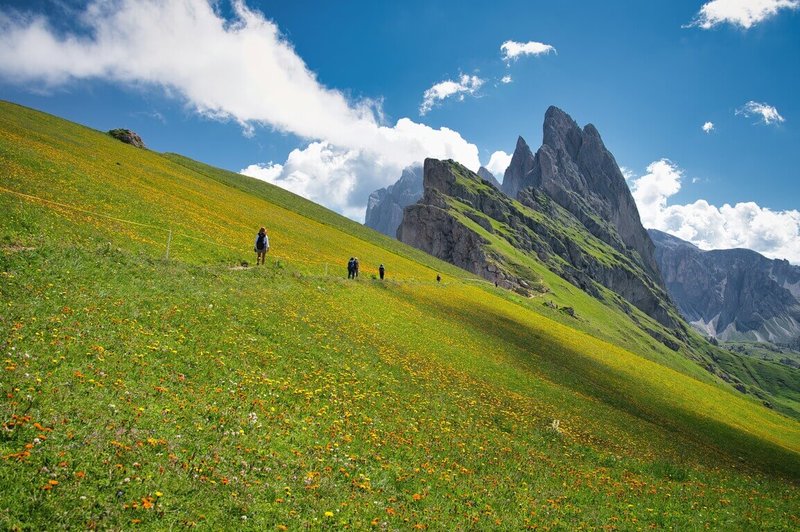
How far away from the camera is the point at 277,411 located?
15156mm

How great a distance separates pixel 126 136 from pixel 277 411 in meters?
95.3

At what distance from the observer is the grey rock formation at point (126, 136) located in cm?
8812

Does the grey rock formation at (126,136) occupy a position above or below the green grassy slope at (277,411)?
above

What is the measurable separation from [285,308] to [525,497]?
58.8 feet

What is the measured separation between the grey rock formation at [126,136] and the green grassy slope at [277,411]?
54.3 m

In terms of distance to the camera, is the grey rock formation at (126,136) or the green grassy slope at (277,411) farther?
the grey rock formation at (126,136)

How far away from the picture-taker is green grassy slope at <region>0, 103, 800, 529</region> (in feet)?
32.9

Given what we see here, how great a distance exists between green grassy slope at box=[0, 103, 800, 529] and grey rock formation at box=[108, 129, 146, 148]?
178 feet

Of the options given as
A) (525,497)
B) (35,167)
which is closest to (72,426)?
(525,497)

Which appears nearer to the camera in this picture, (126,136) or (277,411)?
(277,411)

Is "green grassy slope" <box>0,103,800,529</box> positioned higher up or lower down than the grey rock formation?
lower down

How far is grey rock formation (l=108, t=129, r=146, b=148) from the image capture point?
88.1 metres

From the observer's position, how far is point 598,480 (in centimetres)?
1830

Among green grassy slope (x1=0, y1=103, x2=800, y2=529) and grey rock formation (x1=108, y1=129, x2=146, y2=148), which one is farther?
grey rock formation (x1=108, y1=129, x2=146, y2=148)
